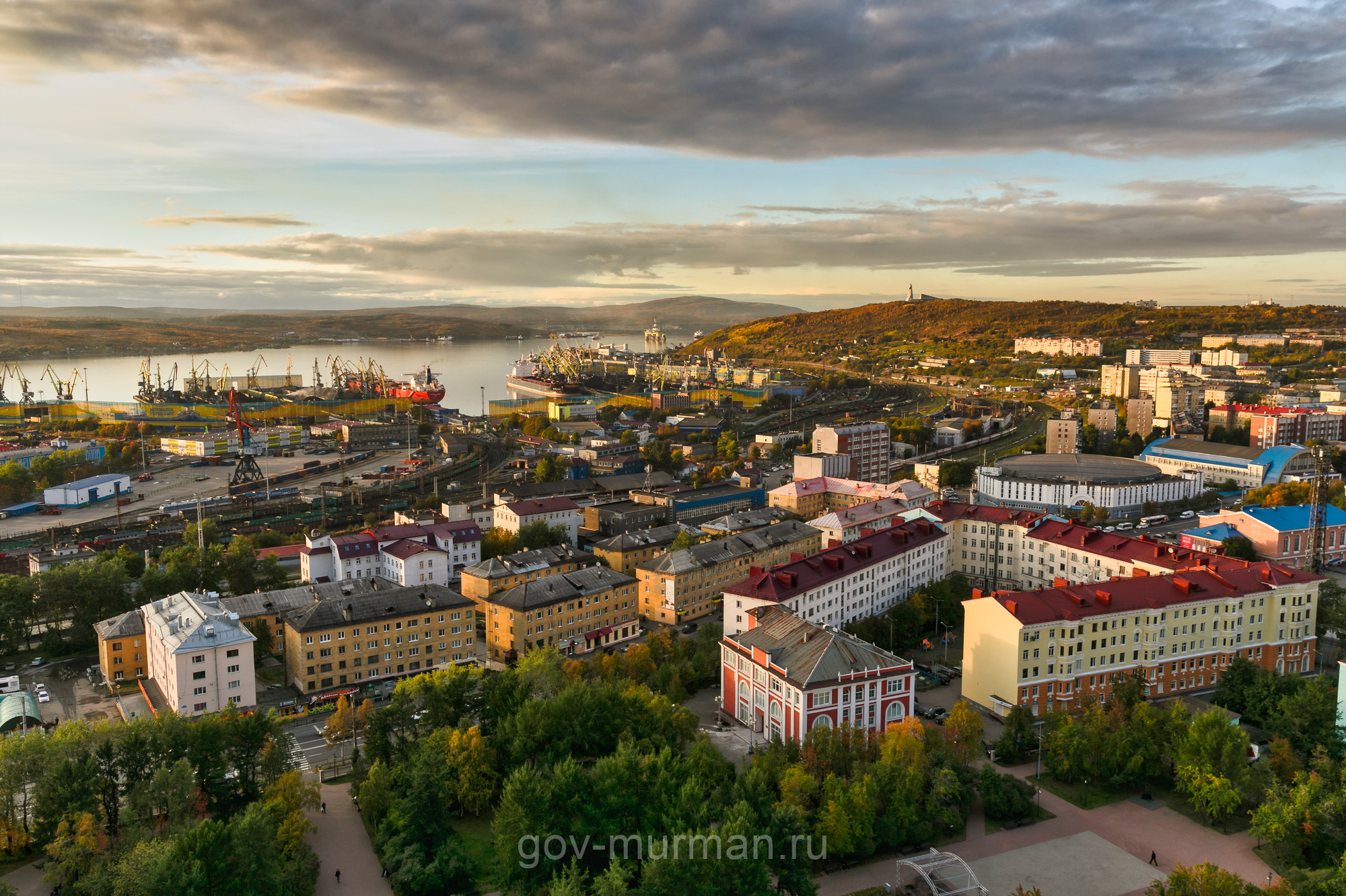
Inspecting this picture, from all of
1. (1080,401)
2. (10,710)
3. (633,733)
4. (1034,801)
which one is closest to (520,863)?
(633,733)

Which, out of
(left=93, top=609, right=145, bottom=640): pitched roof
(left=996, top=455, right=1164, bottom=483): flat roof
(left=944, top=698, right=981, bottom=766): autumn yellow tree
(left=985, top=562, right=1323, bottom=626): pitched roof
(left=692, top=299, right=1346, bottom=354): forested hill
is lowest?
(left=944, top=698, right=981, bottom=766): autumn yellow tree

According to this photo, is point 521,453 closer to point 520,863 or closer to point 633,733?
point 633,733

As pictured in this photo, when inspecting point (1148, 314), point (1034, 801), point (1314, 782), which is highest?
point (1148, 314)

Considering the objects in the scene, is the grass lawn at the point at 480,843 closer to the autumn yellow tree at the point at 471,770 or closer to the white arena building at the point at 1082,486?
the autumn yellow tree at the point at 471,770

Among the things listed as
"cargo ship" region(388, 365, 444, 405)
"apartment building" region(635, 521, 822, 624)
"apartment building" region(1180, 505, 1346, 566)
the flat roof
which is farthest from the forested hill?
"apartment building" region(635, 521, 822, 624)

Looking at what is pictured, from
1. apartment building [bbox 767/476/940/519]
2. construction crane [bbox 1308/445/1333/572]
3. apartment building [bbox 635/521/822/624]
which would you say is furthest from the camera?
apartment building [bbox 767/476/940/519]

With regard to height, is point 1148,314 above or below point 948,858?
above

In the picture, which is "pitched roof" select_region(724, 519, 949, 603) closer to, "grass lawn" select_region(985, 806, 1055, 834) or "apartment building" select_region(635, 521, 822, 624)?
"apartment building" select_region(635, 521, 822, 624)
